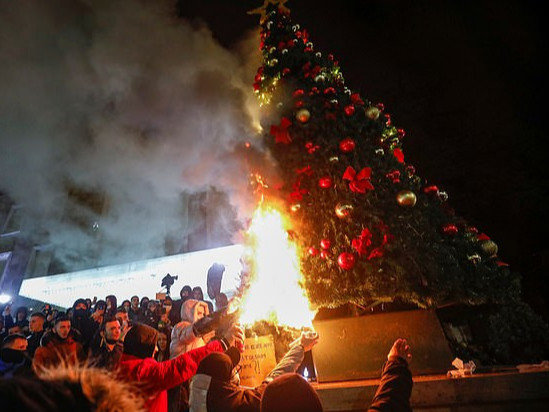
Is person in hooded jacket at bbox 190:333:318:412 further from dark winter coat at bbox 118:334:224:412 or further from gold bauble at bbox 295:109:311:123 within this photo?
gold bauble at bbox 295:109:311:123

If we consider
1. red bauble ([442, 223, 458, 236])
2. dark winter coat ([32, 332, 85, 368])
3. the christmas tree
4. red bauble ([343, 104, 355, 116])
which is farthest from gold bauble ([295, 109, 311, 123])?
dark winter coat ([32, 332, 85, 368])

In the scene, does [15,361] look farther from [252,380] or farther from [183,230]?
[183,230]

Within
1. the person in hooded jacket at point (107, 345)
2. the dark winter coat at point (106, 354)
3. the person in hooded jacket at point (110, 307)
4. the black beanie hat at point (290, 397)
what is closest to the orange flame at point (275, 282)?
the black beanie hat at point (290, 397)

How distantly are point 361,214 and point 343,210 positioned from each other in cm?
25

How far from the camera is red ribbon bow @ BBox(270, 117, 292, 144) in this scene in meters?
4.68

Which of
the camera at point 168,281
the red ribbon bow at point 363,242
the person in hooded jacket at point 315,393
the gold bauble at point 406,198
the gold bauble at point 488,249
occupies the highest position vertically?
the camera at point 168,281

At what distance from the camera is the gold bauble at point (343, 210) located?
3.72 m

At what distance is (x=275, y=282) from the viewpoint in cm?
412

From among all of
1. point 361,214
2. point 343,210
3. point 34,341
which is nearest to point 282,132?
point 343,210

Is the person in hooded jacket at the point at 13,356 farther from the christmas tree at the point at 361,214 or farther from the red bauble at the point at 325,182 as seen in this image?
the red bauble at the point at 325,182

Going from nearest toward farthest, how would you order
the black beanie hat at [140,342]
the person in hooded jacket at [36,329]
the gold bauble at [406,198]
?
1. the black beanie hat at [140,342]
2. the gold bauble at [406,198]
3. the person in hooded jacket at [36,329]

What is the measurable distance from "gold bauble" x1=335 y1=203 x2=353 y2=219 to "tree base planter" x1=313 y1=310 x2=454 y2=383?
1.27 metres

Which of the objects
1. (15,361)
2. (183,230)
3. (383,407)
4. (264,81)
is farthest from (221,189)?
(383,407)

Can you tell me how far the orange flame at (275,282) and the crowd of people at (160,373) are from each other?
45 centimetres
